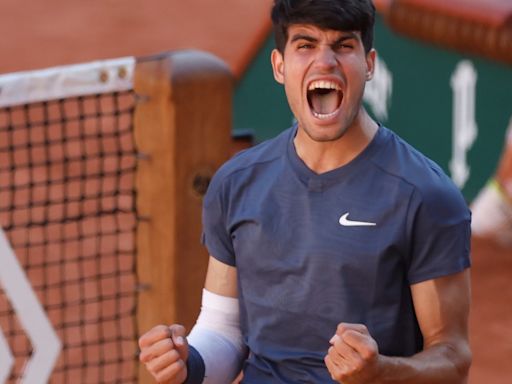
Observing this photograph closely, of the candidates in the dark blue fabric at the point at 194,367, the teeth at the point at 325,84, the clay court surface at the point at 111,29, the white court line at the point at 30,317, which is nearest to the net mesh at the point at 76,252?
the white court line at the point at 30,317

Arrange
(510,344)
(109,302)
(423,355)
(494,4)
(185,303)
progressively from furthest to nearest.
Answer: (494,4)
(109,302)
(510,344)
(185,303)
(423,355)

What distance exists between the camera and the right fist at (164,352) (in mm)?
3104

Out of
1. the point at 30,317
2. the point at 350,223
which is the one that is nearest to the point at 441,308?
the point at 350,223

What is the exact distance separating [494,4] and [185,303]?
4.46m

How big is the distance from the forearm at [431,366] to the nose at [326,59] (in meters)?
0.69

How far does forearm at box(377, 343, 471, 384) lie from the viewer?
116 inches

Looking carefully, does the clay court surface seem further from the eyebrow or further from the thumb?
the thumb

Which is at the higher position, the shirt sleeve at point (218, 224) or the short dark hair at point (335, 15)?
the short dark hair at point (335, 15)

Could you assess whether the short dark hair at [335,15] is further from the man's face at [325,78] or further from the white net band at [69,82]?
the white net band at [69,82]

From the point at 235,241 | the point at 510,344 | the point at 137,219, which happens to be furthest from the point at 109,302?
the point at 235,241

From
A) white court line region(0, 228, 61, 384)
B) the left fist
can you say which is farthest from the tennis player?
white court line region(0, 228, 61, 384)

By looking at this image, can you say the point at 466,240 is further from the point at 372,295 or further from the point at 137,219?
the point at 137,219

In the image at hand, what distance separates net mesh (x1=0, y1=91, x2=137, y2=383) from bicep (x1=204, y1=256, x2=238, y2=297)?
218 centimetres

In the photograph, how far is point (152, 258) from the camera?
4691mm
